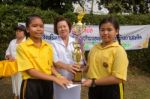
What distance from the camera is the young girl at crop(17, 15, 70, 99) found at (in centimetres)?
380

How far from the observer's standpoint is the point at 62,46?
4355 mm

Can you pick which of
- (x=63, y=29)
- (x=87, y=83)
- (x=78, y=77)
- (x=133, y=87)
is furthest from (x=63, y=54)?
(x=133, y=87)

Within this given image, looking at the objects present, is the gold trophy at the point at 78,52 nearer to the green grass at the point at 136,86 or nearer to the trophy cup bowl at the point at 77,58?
the trophy cup bowl at the point at 77,58

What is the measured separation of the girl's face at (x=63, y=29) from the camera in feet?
14.2

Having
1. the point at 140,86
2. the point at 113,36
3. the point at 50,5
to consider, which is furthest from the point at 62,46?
the point at 50,5

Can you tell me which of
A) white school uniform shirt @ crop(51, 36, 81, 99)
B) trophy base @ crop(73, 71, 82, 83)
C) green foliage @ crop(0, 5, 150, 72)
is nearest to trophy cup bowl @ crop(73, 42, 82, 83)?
trophy base @ crop(73, 71, 82, 83)

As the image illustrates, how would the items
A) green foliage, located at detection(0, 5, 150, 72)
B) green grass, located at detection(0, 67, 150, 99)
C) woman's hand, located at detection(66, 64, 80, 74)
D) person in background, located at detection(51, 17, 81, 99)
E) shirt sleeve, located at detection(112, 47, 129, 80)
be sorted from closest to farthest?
shirt sleeve, located at detection(112, 47, 129, 80) < woman's hand, located at detection(66, 64, 80, 74) < person in background, located at detection(51, 17, 81, 99) < green grass, located at detection(0, 67, 150, 99) < green foliage, located at detection(0, 5, 150, 72)

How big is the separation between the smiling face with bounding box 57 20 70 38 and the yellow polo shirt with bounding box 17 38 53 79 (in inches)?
19.3

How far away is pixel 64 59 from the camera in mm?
4316

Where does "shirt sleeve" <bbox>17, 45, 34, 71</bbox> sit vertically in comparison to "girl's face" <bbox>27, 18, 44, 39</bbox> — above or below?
below

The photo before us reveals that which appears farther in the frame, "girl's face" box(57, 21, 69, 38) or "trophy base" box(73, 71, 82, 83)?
"girl's face" box(57, 21, 69, 38)

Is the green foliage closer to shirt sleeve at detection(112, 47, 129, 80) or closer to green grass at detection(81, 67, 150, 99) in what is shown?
green grass at detection(81, 67, 150, 99)

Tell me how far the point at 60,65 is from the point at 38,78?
1.49 ft

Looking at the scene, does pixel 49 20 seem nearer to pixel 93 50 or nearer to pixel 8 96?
pixel 8 96
